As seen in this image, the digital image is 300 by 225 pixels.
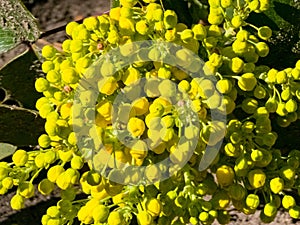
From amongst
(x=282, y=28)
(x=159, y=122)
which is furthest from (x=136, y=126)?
(x=282, y=28)

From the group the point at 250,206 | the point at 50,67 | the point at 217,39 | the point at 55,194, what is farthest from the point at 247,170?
the point at 55,194

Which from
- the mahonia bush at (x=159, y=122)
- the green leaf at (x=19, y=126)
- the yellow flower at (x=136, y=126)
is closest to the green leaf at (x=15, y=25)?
the green leaf at (x=19, y=126)

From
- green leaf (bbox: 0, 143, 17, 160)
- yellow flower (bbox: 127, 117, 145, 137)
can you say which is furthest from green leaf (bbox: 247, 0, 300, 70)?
green leaf (bbox: 0, 143, 17, 160)

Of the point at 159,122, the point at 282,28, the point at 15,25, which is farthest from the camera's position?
the point at 15,25

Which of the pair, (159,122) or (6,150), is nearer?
(159,122)

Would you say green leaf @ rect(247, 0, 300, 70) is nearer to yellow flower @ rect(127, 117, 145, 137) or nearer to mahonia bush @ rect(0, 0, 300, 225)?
mahonia bush @ rect(0, 0, 300, 225)

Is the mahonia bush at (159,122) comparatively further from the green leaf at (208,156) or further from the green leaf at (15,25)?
the green leaf at (15,25)

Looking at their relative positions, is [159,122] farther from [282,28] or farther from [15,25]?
[15,25]
